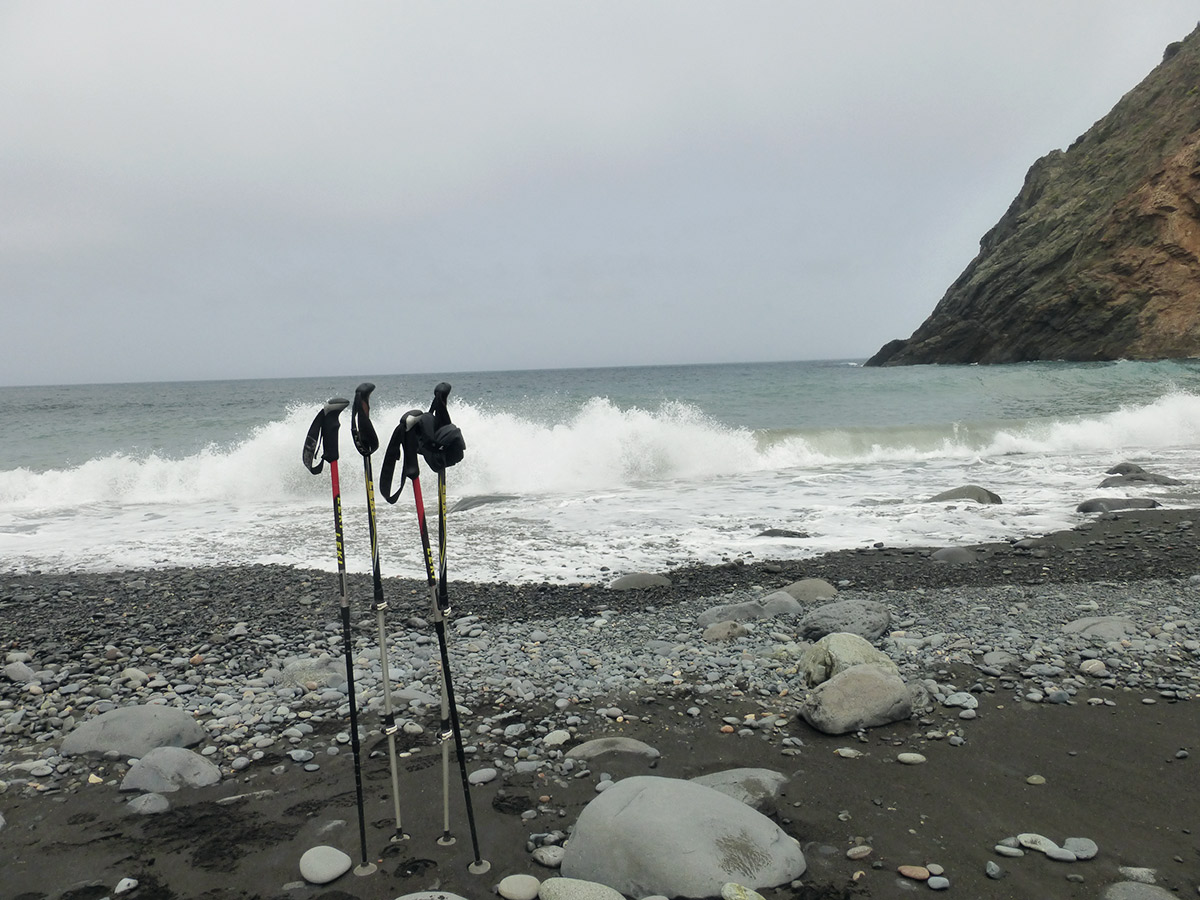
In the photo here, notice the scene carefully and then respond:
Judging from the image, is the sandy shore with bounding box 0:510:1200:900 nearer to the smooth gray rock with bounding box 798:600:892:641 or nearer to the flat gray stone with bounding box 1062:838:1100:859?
the flat gray stone with bounding box 1062:838:1100:859

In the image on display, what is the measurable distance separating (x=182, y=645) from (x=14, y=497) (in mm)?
13085

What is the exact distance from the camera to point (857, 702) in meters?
4.29

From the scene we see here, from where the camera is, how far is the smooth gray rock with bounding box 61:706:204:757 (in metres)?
4.13

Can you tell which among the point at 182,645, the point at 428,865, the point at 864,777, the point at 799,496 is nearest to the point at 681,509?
the point at 799,496

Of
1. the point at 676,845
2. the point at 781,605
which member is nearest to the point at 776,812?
the point at 676,845

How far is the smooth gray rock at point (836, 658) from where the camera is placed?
4816mm

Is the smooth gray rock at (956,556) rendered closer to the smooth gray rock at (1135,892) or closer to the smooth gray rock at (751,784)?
the smooth gray rock at (751,784)

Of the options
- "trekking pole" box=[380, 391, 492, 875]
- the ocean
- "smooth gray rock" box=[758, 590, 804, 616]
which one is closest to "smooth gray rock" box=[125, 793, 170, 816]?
"trekking pole" box=[380, 391, 492, 875]

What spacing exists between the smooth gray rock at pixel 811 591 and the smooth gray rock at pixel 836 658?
185 centimetres

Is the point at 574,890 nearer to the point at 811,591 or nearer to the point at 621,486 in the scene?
the point at 811,591

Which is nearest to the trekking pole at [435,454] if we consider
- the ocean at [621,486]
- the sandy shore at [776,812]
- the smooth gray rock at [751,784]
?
the sandy shore at [776,812]

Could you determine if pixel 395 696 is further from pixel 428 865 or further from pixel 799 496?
pixel 799 496

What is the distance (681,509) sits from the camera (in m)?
12.3

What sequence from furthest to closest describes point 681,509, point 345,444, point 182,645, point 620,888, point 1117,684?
1. point 345,444
2. point 681,509
3. point 182,645
4. point 1117,684
5. point 620,888
